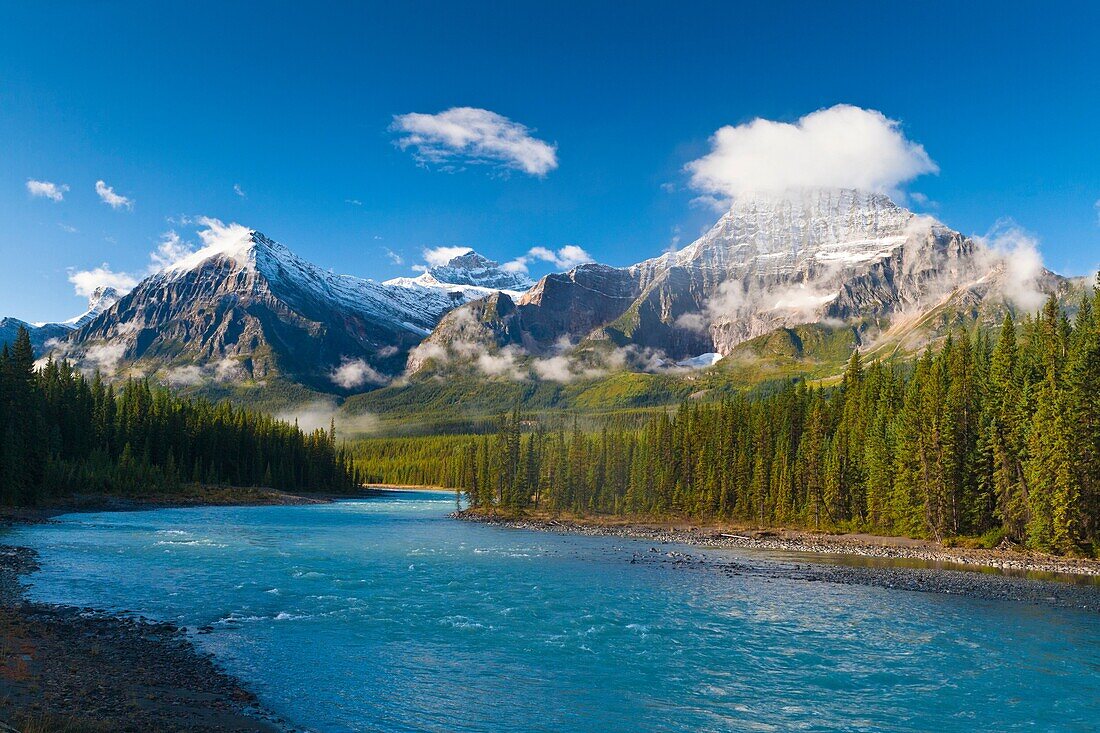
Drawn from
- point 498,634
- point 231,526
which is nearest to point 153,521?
point 231,526

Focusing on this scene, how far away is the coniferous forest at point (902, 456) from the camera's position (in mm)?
59000

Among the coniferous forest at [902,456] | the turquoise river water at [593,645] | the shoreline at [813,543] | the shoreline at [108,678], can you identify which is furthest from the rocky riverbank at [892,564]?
the shoreline at [108,678]

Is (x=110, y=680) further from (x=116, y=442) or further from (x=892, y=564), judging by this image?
(x=116, y=442)

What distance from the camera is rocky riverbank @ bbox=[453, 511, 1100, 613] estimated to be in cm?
4438

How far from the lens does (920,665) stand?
27.7 meters

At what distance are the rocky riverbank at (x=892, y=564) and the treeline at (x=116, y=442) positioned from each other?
77352 millimetres

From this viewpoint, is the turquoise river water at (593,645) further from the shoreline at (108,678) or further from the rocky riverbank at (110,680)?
the rocky riverbank at (110,680)

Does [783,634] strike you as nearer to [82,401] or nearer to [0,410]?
[0,410]

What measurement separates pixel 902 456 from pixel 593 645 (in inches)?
2377

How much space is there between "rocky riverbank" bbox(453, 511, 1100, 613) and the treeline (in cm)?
7735

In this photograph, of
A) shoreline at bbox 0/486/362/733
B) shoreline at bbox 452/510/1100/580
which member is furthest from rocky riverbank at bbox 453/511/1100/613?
shoreline at bbox 0/486/362/733

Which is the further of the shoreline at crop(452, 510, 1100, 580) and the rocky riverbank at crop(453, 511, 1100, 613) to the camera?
the shoreline at crop(452, 510, 1100, 580)

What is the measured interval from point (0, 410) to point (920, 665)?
99.2 m

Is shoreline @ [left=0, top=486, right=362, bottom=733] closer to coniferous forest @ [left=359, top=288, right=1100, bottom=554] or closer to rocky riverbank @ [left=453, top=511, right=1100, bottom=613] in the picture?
rocky riverbank @ [left=453, top=511, right=1100, bottom=613]
